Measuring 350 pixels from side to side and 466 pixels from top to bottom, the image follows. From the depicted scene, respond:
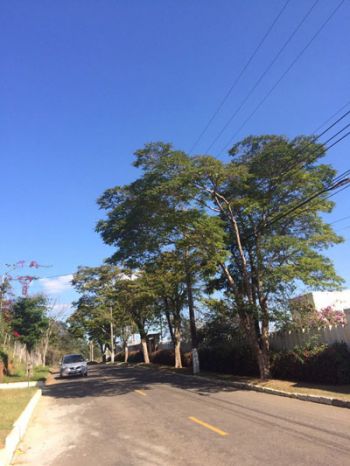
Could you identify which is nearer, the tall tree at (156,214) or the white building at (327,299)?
the tall tree at (156,214)

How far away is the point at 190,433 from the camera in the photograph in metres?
8.99

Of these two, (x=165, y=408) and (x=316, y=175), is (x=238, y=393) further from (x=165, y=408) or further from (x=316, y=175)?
(x=316, y=175)

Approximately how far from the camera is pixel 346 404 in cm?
1179

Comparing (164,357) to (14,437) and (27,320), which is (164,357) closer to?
(27,320)

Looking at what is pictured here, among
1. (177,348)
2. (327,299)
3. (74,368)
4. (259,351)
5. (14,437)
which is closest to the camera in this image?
(14,437)

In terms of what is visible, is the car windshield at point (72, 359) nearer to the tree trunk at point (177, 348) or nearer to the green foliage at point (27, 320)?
the tree trunk at point (177, 348)

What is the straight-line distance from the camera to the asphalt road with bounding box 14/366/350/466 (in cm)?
711

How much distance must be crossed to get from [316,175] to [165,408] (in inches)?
437

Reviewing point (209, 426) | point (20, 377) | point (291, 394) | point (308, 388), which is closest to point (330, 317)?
point (308, 388)

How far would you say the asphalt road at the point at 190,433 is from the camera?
7.11 m

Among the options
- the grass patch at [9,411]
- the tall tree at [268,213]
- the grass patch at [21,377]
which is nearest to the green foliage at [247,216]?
the tall tree at [268,213]

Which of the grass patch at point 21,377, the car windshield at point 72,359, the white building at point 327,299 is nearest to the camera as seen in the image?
the white building at point 327,299

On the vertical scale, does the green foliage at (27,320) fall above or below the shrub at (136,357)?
above

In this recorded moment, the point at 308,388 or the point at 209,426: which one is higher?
the point at 308,388
